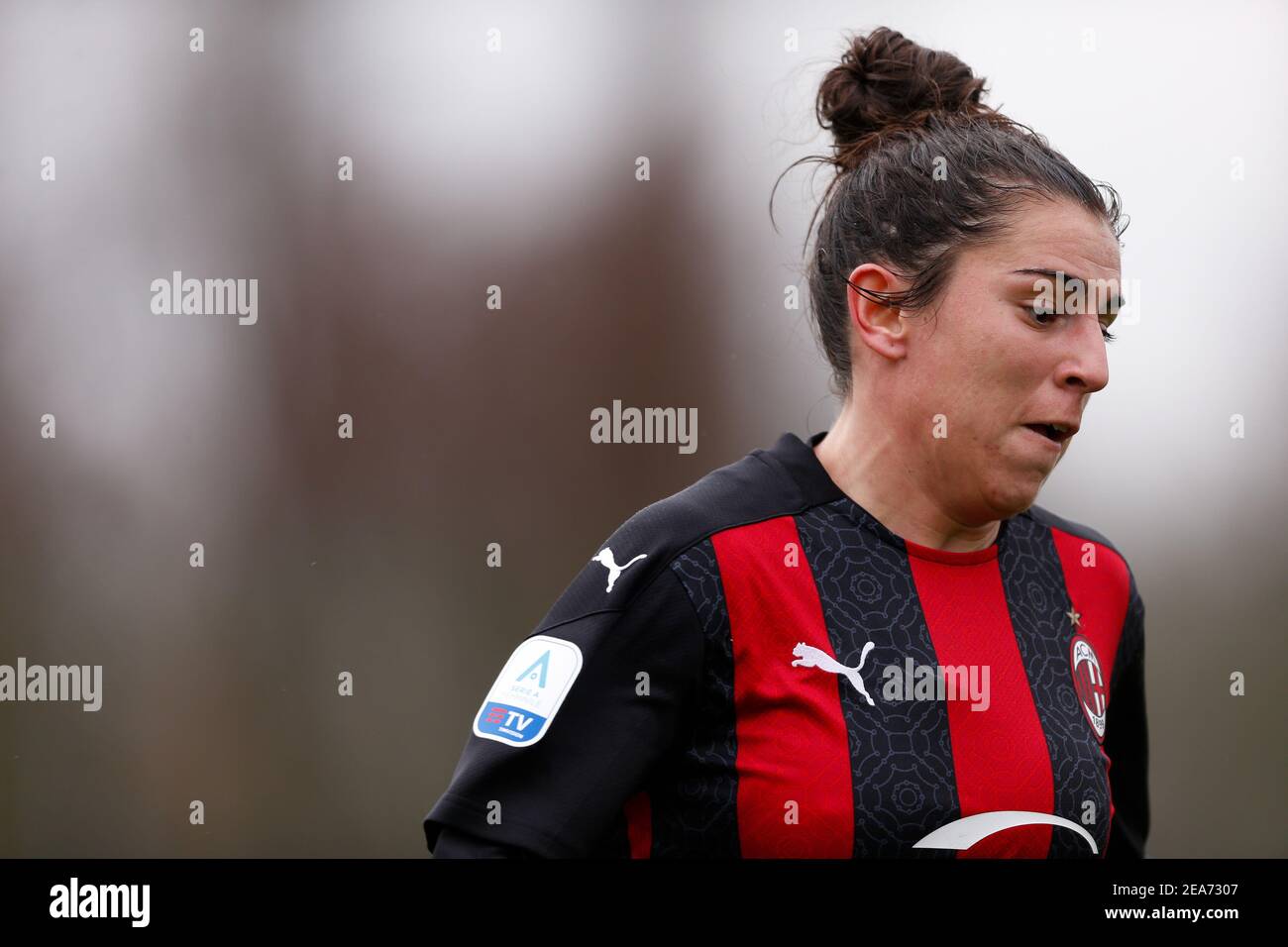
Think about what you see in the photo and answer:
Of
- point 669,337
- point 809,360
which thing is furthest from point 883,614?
point 669,337

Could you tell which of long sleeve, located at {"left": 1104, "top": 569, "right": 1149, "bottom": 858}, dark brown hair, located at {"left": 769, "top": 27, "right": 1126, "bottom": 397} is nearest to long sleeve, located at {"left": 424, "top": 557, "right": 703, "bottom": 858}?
dark brown hair, located at {"left": 769, "top": 27, "right": 1126, "bottom": 397}

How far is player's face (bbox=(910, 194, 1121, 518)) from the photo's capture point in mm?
1019

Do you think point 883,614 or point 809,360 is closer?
point 883,614

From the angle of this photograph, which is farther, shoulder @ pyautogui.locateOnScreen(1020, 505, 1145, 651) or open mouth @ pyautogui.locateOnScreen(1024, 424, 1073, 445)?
shoulder @ pyautogui.locateOnScreen(1020, 505, 1145, 651)

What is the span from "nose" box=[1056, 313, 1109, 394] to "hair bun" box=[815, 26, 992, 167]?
0.98ft

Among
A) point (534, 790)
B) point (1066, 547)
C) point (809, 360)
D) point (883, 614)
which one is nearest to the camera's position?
point (534, 790)

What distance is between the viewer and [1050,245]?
1026 mm

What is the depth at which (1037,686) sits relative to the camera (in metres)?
1.08

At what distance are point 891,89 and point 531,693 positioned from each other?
29.3 inches

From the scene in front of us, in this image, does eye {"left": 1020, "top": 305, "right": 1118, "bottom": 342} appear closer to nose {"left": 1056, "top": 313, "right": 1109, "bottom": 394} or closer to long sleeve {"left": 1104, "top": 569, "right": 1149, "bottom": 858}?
nose {"left": 1056, "top": 313, "right": 1109, "bottom": 394}

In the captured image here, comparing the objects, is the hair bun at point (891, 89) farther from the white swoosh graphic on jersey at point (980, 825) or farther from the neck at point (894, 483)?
the white swoosh graphic on jersey at point (980, 825)

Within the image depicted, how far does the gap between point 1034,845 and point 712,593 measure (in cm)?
36

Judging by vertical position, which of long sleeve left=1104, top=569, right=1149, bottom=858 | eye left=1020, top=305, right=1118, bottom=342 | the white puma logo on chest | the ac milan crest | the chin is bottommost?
long sleeve left=1104, top=569, right=1149, bottom=858

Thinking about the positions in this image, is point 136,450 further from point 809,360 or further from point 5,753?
point 809,360
